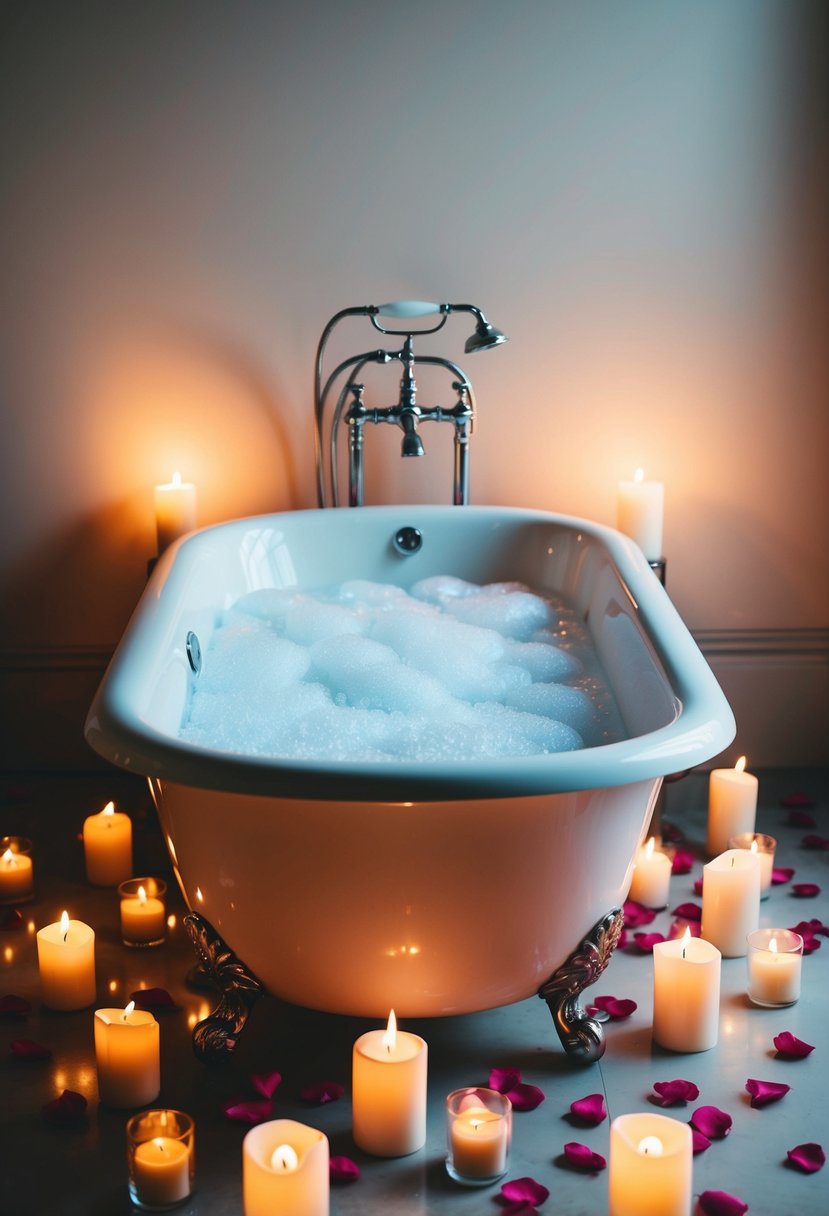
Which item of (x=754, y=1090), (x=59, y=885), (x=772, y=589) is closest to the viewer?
(x=754, y=1090)

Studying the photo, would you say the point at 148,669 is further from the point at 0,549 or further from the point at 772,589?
the point at 772,589

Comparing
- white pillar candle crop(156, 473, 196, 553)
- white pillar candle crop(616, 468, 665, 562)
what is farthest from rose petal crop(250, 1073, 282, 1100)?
white pillar candle crop(616, 468, 665, 562)

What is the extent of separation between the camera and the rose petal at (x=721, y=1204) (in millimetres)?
1400

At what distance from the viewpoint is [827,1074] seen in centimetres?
170

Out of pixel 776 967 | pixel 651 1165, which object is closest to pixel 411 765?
pixel 651 1165

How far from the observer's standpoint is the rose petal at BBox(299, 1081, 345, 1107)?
1.63 meters

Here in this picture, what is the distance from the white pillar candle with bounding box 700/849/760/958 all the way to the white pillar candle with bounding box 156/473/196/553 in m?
1.26

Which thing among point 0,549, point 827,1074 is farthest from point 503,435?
point 827,1074

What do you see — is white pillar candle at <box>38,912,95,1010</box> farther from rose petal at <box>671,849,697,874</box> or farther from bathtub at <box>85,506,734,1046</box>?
rose petal at <box>671,849,697,874</box>

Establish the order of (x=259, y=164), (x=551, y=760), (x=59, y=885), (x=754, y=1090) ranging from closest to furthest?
(x=551, y=760), (x=754, y=1090), (x=59, y=885), (x=259, y=164)

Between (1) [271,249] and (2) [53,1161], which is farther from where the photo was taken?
(1) [271,249]

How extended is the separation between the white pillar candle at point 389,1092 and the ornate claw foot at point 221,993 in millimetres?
207

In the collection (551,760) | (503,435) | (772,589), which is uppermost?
(503,435)

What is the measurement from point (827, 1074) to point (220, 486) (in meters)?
1.74
